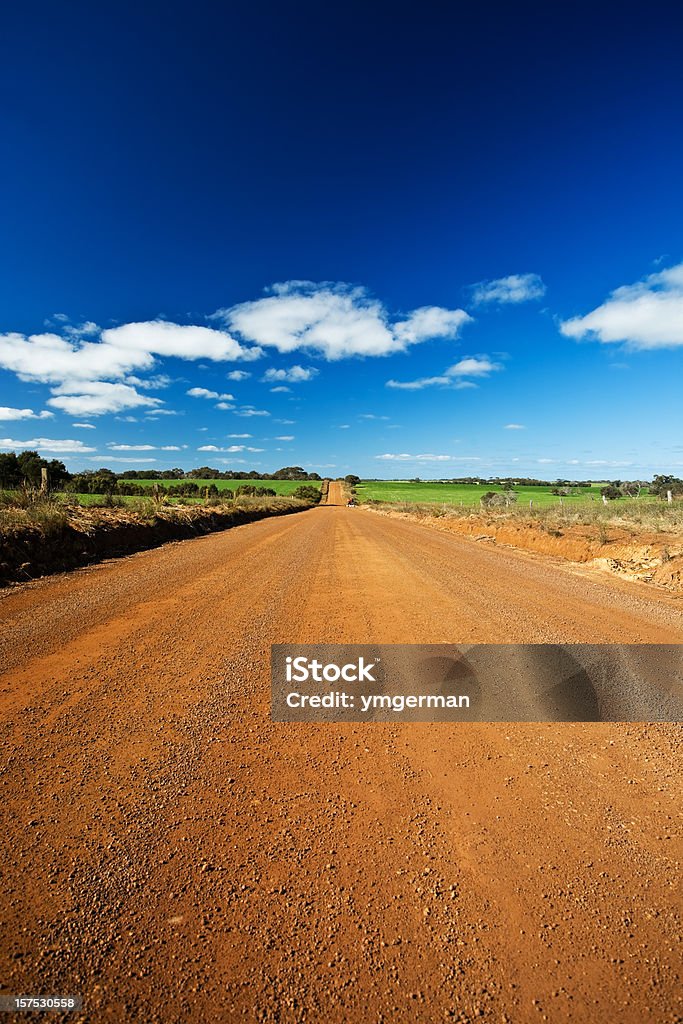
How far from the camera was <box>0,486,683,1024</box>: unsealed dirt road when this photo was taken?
1843mm

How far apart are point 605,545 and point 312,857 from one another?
14.3 m

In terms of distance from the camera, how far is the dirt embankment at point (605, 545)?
33.8 feet

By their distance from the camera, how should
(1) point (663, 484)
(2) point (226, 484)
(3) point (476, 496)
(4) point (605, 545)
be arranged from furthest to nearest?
(2) point (226, 484)
(3) point (476, 496)
(1) point (663, 484)
(4) point (605, 545)

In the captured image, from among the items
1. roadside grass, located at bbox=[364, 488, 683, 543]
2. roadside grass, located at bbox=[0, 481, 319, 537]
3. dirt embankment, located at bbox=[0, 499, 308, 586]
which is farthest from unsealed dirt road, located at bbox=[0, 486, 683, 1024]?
roadside grass, located at bbox=[364, 488, 683, 543]

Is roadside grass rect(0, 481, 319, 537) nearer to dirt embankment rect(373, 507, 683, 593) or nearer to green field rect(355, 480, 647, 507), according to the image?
dirt embankment rect(373, 507, 683, 593)

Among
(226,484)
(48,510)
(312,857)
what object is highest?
(226,484)

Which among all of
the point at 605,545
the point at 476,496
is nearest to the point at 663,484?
the point at 476,496

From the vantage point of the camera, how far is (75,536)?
1110cm

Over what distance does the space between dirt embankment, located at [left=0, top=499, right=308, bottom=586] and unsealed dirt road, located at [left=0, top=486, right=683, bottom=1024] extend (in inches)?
194

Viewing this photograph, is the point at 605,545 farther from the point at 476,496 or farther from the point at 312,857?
the point at 476,496

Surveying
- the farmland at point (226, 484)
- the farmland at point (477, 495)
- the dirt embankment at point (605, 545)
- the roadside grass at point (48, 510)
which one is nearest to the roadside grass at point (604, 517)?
the dirt embankment at point (605, 545)

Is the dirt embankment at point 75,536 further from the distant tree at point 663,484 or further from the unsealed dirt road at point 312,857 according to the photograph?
the distant tree at point 663,484

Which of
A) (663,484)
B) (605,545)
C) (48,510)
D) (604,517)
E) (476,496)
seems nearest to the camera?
(48,510)

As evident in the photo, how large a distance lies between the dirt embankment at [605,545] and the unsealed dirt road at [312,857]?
8.06m
